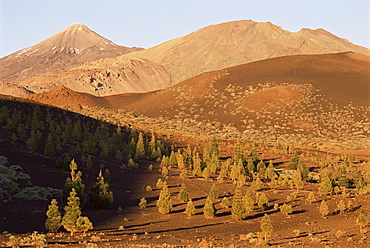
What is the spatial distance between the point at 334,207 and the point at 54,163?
27.0 meters

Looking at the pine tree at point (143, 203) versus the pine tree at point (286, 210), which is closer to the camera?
the pine tree at point (286, 210)

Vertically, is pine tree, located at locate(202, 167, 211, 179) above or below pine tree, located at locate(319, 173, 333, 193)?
above

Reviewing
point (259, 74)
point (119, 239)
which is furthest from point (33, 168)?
point (259, 74)

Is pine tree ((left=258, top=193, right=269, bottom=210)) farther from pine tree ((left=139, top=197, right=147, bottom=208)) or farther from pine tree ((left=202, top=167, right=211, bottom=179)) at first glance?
pine tree ((left=202, top=167, right=211, bottom=179))

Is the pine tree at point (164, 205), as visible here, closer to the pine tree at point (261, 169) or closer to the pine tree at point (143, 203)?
the pine tree at point (143, 203)

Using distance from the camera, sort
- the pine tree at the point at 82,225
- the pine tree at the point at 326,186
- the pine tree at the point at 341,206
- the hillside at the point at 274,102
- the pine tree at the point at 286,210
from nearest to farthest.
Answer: the pine tree at the point at 82,225
the pine tree at the point at 286,210
the pine tree at the point at 341,206
the pine tree at the point at 326,186
the hillside at the point at 274,102

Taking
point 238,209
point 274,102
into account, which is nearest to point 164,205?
point 238,209

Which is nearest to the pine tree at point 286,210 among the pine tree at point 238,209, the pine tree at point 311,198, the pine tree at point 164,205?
the pine tree at point 238,209

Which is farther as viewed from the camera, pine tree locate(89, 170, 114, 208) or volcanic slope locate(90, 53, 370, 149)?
volcanic slope locate(90, 53, 370, 149)

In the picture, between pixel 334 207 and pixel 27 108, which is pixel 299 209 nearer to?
pixel 334 207

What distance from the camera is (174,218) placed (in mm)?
35531

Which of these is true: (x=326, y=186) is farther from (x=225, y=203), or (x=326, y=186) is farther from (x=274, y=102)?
(x=274, y=102)

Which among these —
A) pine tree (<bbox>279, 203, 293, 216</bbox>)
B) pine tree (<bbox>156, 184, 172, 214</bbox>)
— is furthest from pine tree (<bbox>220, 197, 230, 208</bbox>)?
pine tree (<bbox>156, 184, 172, 214</bbox>)

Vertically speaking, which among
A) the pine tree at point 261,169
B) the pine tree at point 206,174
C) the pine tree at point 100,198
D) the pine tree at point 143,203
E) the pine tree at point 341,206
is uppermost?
the pine tree at point 100,198
